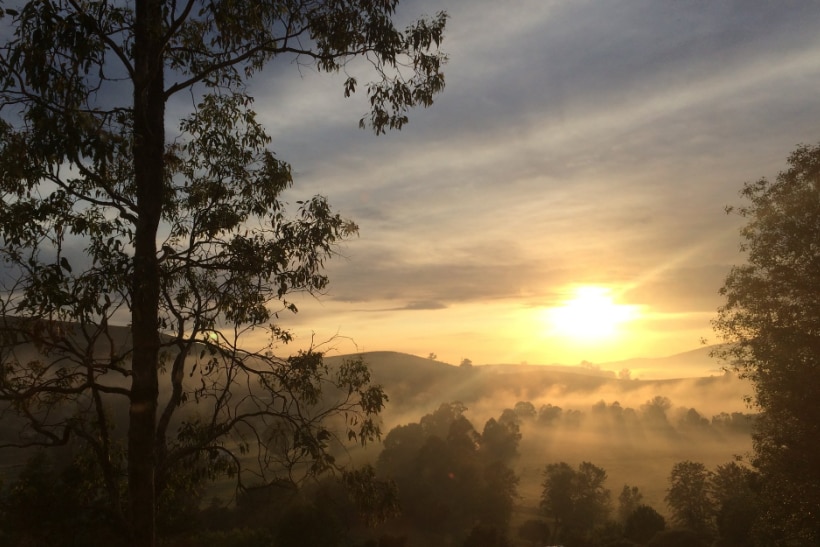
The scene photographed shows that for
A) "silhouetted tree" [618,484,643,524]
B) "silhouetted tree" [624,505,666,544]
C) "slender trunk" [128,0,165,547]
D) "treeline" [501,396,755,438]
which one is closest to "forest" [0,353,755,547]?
"silhouetted tree" [624,505,666,544]

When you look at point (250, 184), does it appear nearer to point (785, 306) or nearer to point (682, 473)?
point (785, 306)

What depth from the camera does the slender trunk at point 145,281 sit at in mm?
7078

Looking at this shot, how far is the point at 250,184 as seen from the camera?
1039cm

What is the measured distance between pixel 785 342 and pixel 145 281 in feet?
55.6

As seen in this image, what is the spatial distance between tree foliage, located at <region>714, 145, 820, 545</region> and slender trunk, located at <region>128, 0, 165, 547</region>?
54.7ft

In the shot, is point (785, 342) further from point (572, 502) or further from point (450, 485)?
point (572, 502)

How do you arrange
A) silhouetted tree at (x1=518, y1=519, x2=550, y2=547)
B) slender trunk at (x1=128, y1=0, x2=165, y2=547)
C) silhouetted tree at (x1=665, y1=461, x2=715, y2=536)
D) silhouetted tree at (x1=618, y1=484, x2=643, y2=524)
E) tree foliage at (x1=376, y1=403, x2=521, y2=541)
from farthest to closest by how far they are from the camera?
silhouetted tree at (x1=618, y1=484, x2=643, y2=524), silhouetted tree at (x1=665, y1=461, x2=715, y2=536), tree foliage at (x1=376, y1=403, x2=521, y2=541), silhouetted tree at (x1=518, y1=519, x2=550, y2=547), slender trunk at (x1=128, y1=0, x2=165, y2=547)

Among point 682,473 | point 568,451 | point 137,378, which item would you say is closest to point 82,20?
point 137,378

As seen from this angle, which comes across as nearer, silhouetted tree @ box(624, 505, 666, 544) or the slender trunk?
the slender trunk

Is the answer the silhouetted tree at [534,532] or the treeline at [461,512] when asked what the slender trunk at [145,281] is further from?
the silhouetted tree at [534,532]

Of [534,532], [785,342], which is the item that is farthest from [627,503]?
[785,342]

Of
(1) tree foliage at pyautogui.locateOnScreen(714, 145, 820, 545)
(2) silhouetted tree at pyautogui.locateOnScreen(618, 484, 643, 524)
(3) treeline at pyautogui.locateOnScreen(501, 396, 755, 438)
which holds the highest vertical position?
(1) tree foliage at pyautogui.locateOnScreen(714, 145, 820, 545)

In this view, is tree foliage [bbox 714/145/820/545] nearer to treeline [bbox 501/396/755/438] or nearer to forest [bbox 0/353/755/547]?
forest [bbox 0/353/755/547]

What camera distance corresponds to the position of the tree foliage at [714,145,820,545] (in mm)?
14883
